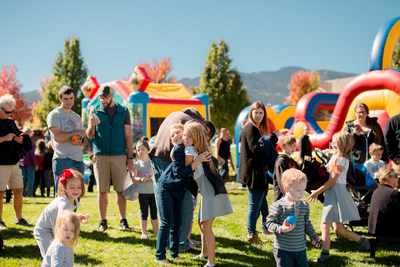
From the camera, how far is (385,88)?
8.38 m

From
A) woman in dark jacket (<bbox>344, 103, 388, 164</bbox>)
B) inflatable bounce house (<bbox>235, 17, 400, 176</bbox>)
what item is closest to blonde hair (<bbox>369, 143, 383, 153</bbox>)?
woman in dark jacket (<bbox>344, 103, 388, 164</bbox>)

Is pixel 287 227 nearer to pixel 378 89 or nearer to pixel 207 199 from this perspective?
pixel 207 199

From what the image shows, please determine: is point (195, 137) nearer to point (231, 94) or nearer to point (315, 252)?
point (315, 252)

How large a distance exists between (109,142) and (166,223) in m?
1.66

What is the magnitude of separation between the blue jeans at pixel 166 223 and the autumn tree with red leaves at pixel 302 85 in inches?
1823

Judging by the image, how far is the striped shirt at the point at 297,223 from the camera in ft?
9.74

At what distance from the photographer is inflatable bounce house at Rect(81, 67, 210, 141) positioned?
12.7m

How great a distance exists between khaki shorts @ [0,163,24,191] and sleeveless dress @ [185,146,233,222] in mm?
2943

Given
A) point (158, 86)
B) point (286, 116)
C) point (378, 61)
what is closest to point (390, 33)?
point (378, 61)

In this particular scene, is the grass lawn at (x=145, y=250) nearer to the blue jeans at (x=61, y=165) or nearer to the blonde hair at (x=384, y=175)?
the blonde hair at (x=384, y=175)

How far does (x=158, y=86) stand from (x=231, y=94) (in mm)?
17622

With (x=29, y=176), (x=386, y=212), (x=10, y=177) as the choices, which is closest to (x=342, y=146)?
(x=386, y=212)

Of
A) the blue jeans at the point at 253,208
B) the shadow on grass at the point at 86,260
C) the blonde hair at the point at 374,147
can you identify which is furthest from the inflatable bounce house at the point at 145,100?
→ the shadow on grass at the point at 86,260

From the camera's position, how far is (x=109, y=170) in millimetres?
5031
